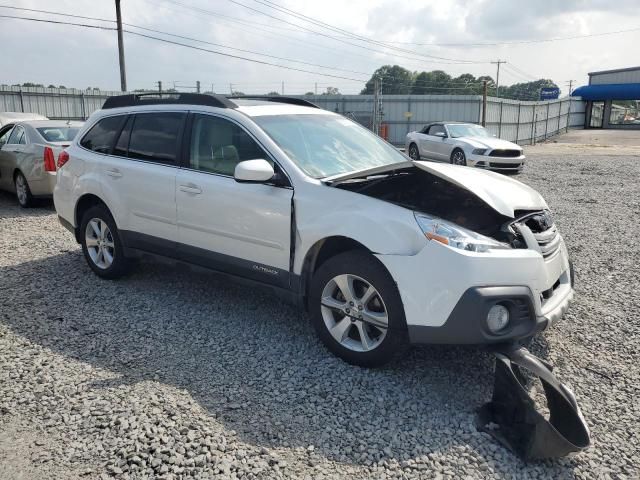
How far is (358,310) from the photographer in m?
3.58

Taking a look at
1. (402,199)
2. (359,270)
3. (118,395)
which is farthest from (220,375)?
(402,199)

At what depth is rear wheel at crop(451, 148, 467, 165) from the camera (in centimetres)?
1575

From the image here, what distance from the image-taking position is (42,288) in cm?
538

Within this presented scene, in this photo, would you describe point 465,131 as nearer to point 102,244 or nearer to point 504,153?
point 504,153

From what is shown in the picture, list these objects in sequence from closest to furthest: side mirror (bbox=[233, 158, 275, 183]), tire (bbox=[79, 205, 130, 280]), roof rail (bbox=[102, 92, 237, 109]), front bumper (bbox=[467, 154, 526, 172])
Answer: side mirror (bbox=[233, 158, 275, 183]), roof rail (bbox=[102, 92, 237, 109]), tire (bbox=[79, 205, 130, 280]), front bumper (bbox=[467, 154, 526, 172])

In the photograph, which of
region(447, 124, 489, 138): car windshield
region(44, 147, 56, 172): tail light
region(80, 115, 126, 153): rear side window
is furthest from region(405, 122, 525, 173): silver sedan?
region(80, 115, 126, 153): rear side window

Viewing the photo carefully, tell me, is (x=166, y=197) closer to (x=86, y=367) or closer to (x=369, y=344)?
(x=86, y=367)

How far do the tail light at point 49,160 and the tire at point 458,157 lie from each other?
10857mm

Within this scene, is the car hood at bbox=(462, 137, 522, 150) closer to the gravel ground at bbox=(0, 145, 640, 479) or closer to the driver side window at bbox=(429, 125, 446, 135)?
the driver side window at bbox=(429, 125, 446, 135)

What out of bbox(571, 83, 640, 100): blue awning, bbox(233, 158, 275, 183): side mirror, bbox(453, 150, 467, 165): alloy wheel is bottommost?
bbox(453, 150, 467, 165): alloy wheel

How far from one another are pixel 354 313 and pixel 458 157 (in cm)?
1335

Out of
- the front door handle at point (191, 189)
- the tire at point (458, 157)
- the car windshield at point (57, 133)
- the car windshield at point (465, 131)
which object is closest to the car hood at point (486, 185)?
the front door handle at point (191, 189)

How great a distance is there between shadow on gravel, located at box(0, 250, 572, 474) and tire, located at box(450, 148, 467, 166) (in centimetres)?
1189

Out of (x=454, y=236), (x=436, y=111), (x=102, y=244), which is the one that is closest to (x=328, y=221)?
(x=454, y=236)
